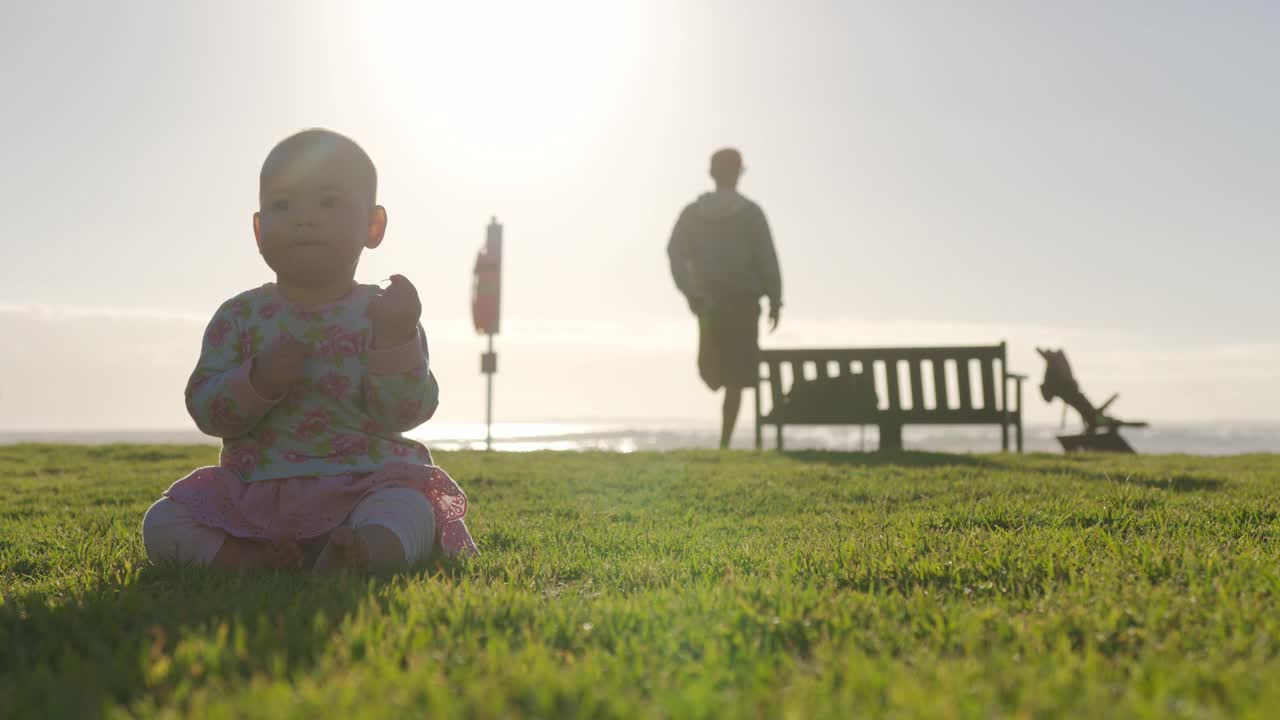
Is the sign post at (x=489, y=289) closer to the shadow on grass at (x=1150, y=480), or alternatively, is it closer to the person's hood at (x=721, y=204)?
the person's hood at (x=721, y=204)

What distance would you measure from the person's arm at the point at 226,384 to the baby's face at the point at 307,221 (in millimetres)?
289

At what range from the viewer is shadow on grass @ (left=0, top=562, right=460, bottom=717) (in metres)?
1.62

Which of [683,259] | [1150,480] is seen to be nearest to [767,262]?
[683,259]

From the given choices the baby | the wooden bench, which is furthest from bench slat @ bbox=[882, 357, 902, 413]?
the baby

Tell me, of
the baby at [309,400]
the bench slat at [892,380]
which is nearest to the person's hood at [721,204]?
the bench slat at [892,380]

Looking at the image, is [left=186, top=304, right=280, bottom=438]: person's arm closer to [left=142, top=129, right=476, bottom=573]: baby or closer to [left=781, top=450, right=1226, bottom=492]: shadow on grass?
[left=142, top=129, right=476, bottom=573]: baby

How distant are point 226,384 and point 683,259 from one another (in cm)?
705

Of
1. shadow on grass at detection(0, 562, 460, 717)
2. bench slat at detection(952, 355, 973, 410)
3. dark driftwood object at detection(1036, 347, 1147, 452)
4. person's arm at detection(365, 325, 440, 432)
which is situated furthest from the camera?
dark driftwood object at detection(1036, 347, 1147, 452)

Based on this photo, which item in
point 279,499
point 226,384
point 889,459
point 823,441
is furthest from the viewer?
point 823,441

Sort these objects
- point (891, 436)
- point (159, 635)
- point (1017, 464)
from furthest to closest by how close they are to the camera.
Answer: point (891, 436) < point (1017, 464) < point (159, 635)

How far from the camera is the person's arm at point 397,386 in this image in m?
3.06

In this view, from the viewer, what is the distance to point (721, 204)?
952 centimetres

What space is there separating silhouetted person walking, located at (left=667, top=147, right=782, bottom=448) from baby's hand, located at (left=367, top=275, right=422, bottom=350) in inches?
262

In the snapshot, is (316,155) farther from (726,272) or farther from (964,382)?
(964,382)
